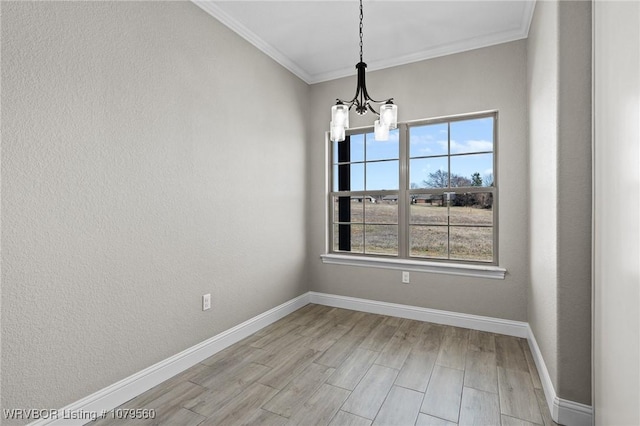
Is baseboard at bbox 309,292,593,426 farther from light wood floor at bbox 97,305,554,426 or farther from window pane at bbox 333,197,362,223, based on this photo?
window pane at bbox 333,197,362,223

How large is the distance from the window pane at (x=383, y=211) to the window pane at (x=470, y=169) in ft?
2.14

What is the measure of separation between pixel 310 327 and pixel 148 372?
1476 millimetres

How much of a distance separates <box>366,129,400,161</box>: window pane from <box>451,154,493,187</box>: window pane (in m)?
0.62

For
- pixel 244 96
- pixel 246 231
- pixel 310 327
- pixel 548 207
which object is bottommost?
pixel 310 327

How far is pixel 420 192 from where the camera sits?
11.0ft

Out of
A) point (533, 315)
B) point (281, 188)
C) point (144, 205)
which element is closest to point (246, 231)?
point (281, 188)

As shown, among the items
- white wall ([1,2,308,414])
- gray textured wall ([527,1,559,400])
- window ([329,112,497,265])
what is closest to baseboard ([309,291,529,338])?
gray textured wall ([527,1,559,400])

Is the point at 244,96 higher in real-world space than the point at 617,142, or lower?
higher

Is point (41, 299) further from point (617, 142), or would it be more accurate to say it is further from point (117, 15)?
point (617, 142)

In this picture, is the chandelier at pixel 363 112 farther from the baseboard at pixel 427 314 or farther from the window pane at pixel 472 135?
the baseboard at pixel 427 314

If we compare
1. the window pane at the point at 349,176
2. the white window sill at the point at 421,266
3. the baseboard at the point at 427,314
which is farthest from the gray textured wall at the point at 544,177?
the window pane at the point at 349,176

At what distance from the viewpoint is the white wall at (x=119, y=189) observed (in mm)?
1508

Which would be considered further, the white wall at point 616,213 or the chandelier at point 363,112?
the chandelier at point 363,112

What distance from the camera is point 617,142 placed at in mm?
1312
